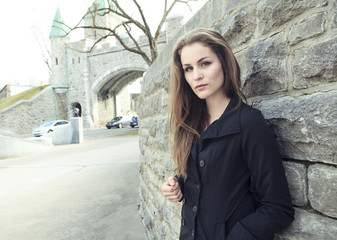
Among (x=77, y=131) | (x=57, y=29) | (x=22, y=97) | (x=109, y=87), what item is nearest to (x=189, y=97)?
(x=77, y=131)

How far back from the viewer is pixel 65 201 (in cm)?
441

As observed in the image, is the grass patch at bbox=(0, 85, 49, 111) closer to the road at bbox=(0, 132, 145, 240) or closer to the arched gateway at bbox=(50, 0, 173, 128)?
the arched gateway at bbox=(50, 0, 173, 128)

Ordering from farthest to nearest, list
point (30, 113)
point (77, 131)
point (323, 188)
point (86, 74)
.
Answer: point (86, 74) → point (30, 113) → point (77, 131) → point (323, 188)

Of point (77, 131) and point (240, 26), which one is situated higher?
point (240, 26)

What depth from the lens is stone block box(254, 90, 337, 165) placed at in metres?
0.93

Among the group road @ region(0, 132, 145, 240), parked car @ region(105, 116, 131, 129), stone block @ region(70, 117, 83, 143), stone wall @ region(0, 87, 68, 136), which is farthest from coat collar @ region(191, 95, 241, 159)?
stone wall @ region(0, 87, 68, 136)

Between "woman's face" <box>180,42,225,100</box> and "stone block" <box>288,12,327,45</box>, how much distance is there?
36 centimetres

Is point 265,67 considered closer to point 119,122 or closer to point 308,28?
point 308,28

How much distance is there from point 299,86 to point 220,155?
1.59ft

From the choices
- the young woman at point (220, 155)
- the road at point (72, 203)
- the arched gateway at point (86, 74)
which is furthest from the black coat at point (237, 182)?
the arched gateway at point (86, 74)

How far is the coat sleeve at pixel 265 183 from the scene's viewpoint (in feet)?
3.23

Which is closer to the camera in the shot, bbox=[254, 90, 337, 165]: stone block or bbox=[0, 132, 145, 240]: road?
bbox=[254, 90, 337, 165]: stone block

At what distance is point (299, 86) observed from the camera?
109cm

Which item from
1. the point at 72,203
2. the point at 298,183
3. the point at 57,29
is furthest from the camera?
the point at 57,29
